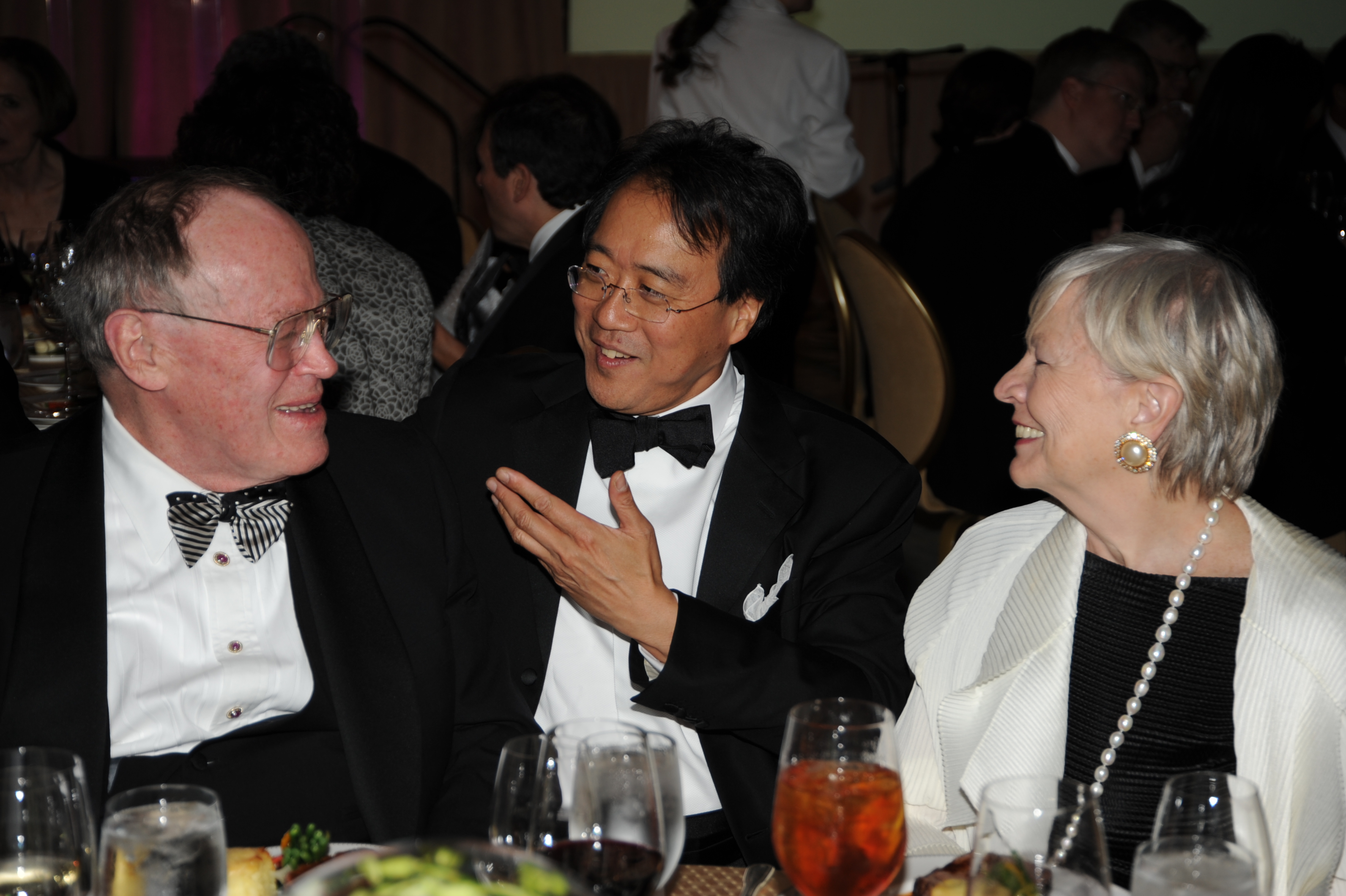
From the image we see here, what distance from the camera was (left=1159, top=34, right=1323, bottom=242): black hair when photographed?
3.08m

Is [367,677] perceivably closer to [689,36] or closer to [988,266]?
[988,266]

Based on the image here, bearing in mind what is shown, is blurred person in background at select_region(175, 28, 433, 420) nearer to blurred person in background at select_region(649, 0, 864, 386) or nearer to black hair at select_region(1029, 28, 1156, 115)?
blurred person in background at select_region(649, 0, 864, 386)

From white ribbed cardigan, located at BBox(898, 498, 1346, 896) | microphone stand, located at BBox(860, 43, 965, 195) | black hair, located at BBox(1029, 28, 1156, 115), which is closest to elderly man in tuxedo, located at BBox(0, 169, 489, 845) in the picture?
white ribbed cardigan, located at BBox(898, 498, 1346, 896)

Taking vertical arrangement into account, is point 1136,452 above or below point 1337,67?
below

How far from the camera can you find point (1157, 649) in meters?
1.61

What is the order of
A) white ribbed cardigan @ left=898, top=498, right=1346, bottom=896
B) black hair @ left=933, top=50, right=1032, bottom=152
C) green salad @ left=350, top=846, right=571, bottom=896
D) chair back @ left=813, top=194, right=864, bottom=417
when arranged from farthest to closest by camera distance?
black hair @ left=933, top=50, right=1032, bottom=152 < chair back @ left=813, top=194, right=864, bottom=417 < white ribbed cardigan @ left=898, top=498, right=1346, bottom=896 < green salad @ left=350, top=846, right=571, bottom=896

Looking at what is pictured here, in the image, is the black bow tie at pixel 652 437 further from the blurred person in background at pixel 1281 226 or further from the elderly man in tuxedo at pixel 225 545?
the blurred person in background at pixel 1281 226

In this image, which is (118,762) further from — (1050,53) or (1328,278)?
(1050,53)

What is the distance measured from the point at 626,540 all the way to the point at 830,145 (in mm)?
3935

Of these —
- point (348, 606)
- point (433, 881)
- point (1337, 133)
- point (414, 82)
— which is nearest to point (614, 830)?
point (433, 881)

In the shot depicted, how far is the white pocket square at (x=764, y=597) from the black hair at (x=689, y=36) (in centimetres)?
359

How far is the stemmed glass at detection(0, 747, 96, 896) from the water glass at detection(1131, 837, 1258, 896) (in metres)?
0.85

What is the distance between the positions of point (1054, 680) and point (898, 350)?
2.12 metres

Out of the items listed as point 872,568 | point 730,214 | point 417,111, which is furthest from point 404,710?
point 417,111
